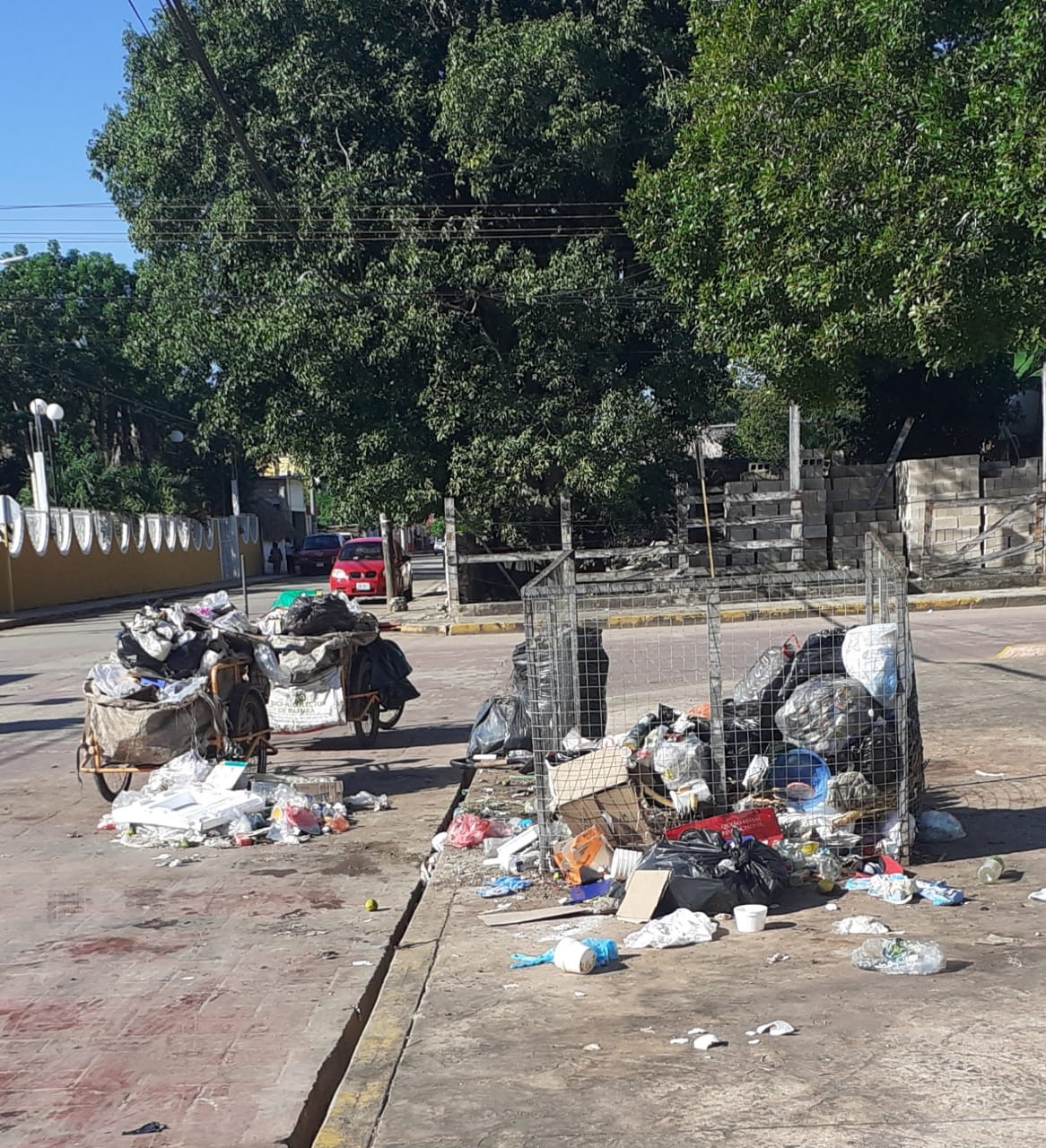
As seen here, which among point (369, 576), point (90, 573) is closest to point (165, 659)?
point (369, 576)

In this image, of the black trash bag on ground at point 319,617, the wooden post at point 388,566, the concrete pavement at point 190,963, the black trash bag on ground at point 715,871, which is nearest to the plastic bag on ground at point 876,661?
the black trash bag on ground at point 715,871

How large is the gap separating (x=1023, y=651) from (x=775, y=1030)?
1167 cm

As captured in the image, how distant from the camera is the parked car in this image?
168 ft

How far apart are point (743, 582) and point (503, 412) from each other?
54.0 feet

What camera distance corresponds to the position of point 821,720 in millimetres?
6867

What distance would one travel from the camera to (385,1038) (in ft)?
16.1

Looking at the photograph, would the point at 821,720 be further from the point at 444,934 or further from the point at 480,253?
the point at 480,253

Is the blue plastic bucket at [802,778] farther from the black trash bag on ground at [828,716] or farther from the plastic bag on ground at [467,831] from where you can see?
the plastic bag on ground at [467,831]

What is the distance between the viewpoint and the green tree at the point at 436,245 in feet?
73.6

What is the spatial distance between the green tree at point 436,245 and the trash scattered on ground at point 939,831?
15776 mm

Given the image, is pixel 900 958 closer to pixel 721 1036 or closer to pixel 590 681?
pixel 721 1036

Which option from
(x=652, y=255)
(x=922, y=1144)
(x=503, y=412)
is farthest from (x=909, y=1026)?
(x=503, y=412)

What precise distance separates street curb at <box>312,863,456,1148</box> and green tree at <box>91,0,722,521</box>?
16837 mm

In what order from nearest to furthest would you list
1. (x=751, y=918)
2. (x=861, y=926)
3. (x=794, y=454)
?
1. (x=861, y=926)
2. (x=751, y=918)
3. (x=794, y=454)
